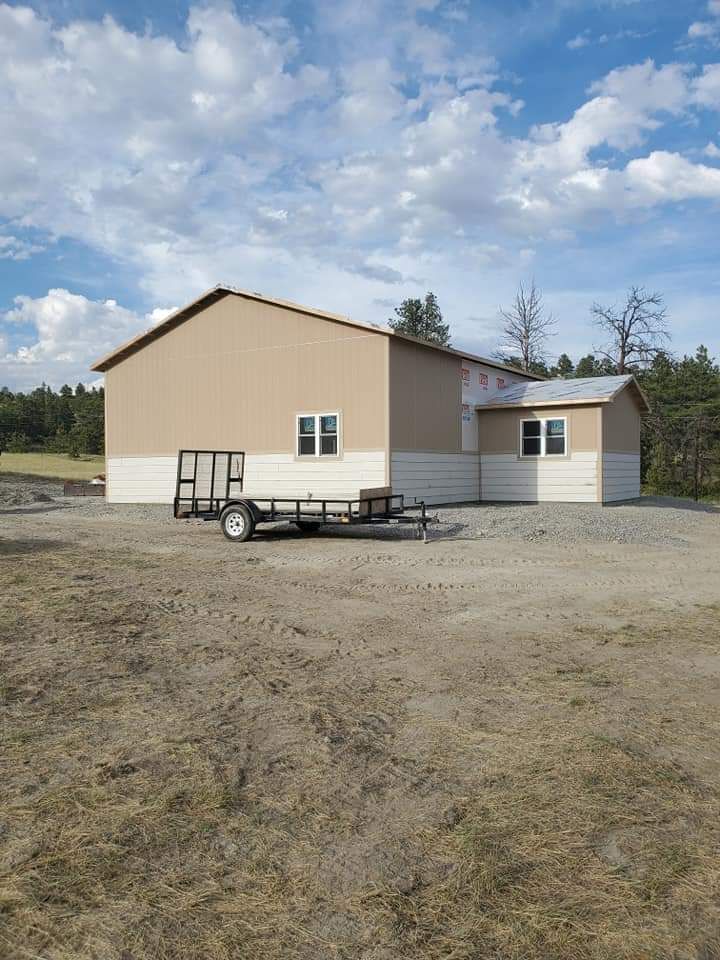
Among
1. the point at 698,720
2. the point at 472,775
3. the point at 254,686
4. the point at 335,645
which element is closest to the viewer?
the point at 472,775

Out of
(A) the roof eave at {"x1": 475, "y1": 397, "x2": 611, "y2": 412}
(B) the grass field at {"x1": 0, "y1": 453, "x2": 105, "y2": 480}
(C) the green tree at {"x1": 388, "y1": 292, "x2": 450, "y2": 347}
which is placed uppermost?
(C) the green tree at {"x1": 388, "y1": 292, "x2": 450, "y2": 347}

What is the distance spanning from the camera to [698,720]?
4.43m

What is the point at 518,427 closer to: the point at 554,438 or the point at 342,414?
the point at 554,438

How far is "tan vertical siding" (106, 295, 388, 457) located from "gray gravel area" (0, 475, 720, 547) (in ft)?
8.25

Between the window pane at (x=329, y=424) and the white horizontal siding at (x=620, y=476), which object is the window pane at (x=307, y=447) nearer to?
the window pane at (x=329, y=424)

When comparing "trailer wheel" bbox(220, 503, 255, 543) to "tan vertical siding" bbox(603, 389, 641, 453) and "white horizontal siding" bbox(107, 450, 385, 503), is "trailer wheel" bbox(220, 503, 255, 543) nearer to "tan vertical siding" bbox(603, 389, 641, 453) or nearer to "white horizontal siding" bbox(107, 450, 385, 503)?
"white horizontal siding" bbox(107, 450, 385, 503)

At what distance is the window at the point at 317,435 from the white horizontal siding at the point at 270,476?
0.28 m

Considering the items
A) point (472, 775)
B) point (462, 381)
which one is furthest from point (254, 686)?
point (462, 381)

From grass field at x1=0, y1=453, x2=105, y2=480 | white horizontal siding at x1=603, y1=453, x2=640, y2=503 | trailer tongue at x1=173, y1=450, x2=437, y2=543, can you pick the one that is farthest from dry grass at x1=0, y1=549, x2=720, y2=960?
grass field at x1=0, y1=453, x2=105, y2=480

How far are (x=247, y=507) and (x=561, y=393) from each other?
38.5 feet

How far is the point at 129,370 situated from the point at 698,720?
21.2 metres

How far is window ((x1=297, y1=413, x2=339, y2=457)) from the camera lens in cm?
1922

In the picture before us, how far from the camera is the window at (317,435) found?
1922cm

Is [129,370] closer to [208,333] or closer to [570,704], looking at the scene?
[208,333]
